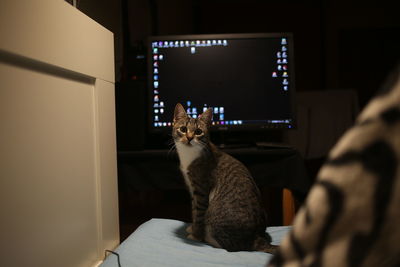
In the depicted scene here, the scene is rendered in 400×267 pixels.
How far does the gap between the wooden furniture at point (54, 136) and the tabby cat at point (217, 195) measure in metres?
0.30

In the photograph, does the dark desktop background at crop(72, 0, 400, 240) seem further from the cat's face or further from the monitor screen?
the cat's face

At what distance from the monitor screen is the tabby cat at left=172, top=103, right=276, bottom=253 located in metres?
0.24

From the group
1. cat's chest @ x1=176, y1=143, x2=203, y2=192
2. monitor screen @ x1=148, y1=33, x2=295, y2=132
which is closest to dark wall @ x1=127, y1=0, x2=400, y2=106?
monitor screen @ x1=148, y1=33, x2=295, y2=132

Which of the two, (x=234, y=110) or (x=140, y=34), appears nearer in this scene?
(x=234, y=110)

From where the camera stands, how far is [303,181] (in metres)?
1.30

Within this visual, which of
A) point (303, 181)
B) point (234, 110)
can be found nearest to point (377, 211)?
point (303, 181)

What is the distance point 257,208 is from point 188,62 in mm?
723

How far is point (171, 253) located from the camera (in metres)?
0.90

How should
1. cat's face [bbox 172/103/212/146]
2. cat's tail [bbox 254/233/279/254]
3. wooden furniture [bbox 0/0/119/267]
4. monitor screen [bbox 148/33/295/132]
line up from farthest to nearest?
monitor screen [bbox 148/33/295/132], cat's face [bbox 172/103/212/146], cat's tail [bbox 254/233/279/254], wooden furniture [bbox 0/0/119/267]

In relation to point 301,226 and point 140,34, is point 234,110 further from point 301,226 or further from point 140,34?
point 301,226

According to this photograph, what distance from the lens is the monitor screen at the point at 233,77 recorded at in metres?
1.46

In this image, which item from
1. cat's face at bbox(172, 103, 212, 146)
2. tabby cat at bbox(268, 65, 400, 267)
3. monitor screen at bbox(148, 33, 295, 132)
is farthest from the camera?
monitor screen at bbox(148, 33, 295, 132)

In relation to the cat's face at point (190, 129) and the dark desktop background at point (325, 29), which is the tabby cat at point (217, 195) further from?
the dark desktop background at point (325, 29)

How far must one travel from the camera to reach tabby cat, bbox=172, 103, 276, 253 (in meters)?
0.99
